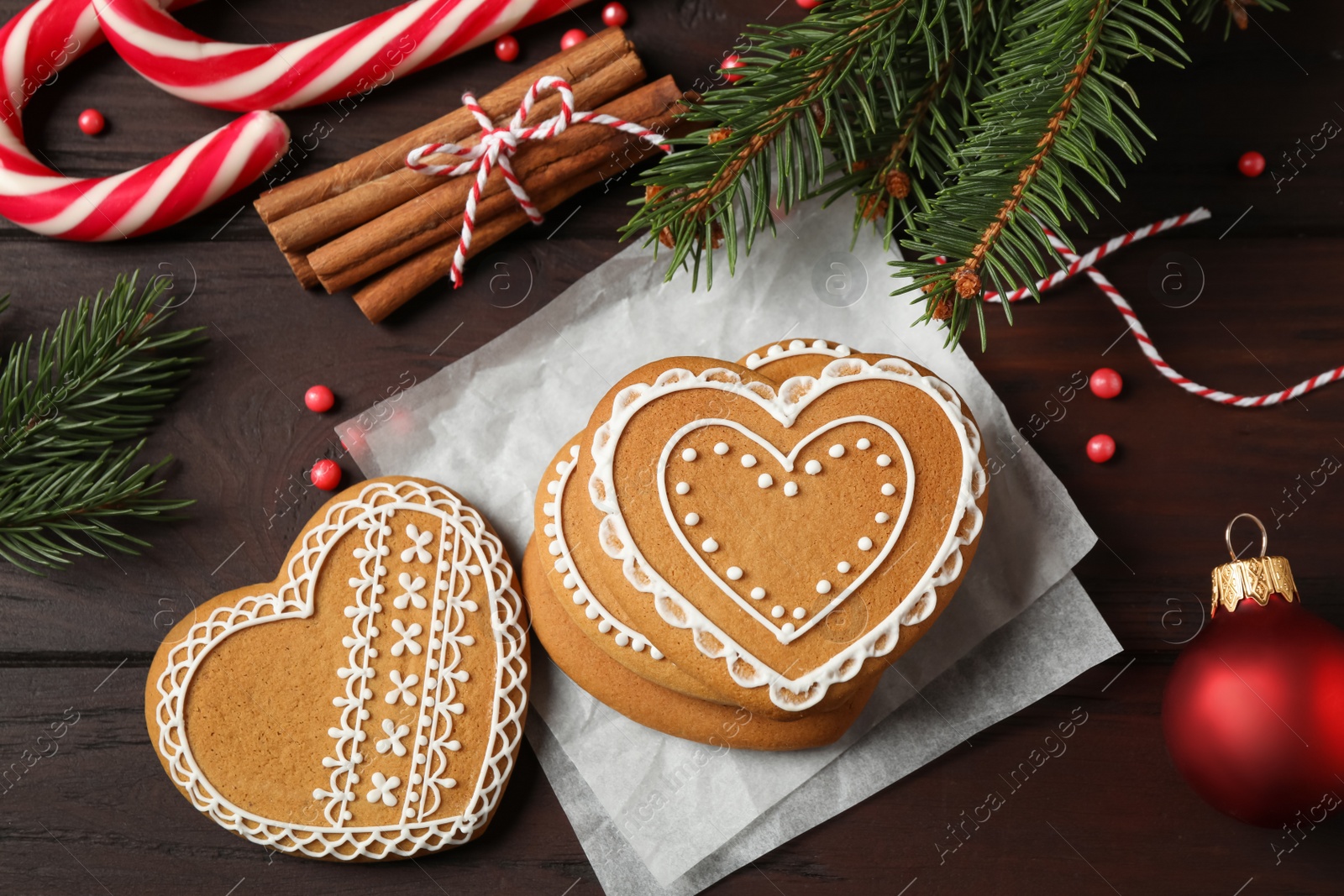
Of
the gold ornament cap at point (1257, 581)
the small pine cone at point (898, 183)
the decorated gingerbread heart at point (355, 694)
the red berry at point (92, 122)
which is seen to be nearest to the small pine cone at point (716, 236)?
the small pine cone at point (898, 183)

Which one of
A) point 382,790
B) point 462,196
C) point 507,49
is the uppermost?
point 507,49

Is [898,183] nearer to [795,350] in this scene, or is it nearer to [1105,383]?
[795,350]

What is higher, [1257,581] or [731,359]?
[731,359]

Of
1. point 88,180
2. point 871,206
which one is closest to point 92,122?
point 88,180

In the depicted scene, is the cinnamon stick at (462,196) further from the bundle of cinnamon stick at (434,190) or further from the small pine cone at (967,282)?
the small pine cone at (967,282)

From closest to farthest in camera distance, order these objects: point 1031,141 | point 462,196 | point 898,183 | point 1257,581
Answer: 1. point 1031,141
2. point 1257,581
3. point 898,183
4. point 462,196

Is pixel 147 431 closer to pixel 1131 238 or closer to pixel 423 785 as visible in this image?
pixel 423 785
